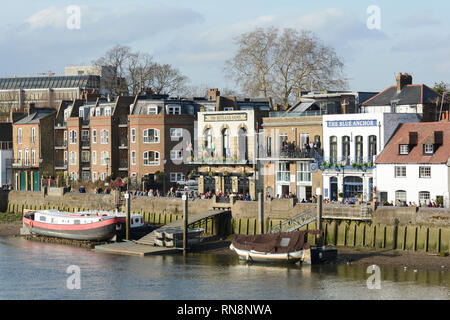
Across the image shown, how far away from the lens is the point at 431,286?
5197 cm

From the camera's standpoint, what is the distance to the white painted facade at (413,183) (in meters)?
64.4

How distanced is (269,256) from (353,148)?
15.1 m

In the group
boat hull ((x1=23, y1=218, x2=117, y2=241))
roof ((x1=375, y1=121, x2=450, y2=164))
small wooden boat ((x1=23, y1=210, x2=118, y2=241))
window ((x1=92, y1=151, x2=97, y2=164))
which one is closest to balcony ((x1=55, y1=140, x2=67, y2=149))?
window ((x1=92, y1=151, x2=97, y2=164))

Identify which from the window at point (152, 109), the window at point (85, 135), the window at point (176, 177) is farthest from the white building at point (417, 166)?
the window at point (85, 135)

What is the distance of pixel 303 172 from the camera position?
248 ft

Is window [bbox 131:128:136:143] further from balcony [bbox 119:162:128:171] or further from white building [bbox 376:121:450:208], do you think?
white building [bbox 376:121:450:208]

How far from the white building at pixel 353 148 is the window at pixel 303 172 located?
7.13 feet

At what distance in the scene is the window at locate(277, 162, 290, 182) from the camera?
76938 millimetres

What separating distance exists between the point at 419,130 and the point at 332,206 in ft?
30.3

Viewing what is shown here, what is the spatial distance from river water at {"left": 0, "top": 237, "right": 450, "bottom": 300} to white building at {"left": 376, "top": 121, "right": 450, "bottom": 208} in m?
10.1

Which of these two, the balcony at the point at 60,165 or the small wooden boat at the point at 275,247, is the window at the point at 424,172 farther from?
the balcony at the point at 60,165

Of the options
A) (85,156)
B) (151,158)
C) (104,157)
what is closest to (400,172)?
(151,158)
